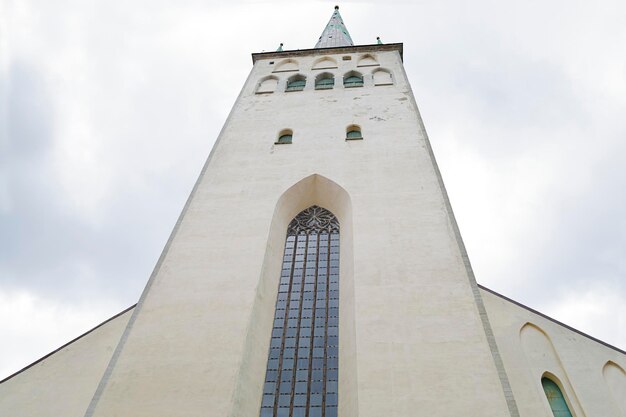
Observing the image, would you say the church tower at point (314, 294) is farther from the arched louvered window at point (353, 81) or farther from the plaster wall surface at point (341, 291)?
the arched louvered window at point (353, 81)

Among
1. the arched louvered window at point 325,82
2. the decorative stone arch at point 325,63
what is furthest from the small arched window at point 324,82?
the decorative stone arch at point 325,63

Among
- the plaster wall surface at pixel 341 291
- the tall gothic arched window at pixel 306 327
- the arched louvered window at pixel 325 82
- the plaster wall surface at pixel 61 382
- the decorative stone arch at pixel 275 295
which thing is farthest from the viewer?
the arched louvered window at pixel 325 82

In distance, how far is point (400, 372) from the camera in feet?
26.8

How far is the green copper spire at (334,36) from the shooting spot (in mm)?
27016

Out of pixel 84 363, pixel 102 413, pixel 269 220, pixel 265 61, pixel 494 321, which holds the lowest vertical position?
pixel 102 413

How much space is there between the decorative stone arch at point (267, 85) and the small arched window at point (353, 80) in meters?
2.90

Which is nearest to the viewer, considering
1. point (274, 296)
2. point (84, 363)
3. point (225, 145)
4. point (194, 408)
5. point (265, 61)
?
point (194, 408)

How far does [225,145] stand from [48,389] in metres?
8.32

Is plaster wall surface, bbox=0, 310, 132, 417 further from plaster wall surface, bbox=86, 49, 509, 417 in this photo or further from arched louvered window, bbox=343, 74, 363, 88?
arched louvered window, bbox=343, 74, 363, 88

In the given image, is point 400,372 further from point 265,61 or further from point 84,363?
point 265,61

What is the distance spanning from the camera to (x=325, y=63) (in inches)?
831

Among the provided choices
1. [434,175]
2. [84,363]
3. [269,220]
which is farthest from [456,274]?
Answer: [84,363]

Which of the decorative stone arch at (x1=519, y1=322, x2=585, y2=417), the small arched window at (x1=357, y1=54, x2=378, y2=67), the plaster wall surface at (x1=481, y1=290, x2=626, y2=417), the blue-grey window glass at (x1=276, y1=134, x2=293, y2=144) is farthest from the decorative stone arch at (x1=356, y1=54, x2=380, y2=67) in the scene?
the decorative stone arch at (x1=519, y1=322, x2=585, y2=417)

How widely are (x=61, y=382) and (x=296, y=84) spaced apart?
45.2ft
